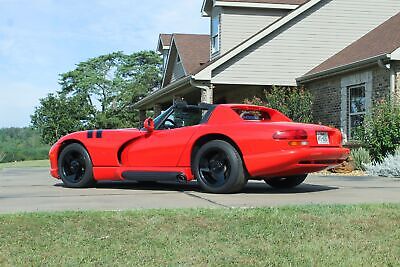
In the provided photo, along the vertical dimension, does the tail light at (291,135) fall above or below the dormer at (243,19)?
below

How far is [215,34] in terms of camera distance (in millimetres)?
22016

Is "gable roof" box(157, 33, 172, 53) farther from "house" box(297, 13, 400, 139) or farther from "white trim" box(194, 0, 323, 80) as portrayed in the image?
"house" box(297, 13, 400, 139)

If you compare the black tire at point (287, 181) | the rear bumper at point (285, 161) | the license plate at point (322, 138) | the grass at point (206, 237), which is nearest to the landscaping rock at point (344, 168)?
the black tire at point (287, 181)

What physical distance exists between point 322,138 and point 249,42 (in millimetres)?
10973

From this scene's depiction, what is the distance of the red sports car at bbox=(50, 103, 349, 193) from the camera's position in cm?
755

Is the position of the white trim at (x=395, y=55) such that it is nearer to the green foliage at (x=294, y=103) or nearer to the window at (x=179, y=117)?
the green foliage at (x=294, y=103)

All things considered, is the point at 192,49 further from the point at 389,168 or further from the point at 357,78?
the point at 389,168

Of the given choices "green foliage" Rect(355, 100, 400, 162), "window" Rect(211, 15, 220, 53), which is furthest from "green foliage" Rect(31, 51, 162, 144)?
"green foliage" Rect(355, 100, 400, 162)

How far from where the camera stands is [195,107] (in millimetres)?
8633

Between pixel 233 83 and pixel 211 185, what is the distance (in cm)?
1103

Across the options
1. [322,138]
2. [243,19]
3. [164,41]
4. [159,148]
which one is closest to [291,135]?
[322,138]

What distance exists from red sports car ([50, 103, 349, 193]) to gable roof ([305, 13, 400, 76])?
7860mm

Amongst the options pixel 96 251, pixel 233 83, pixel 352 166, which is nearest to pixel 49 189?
pixel 96 251

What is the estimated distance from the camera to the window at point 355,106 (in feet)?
55.5
